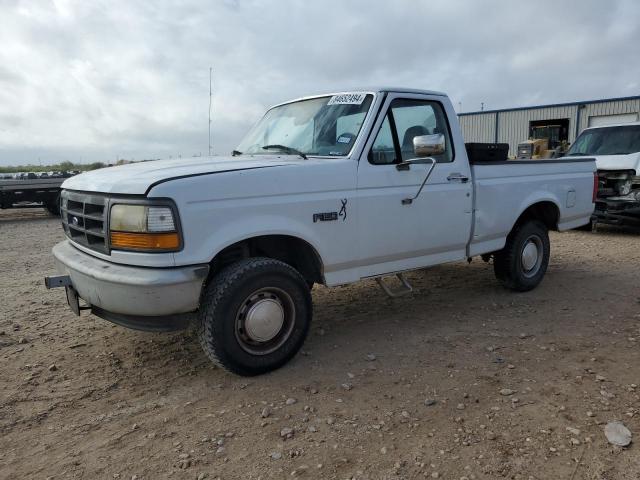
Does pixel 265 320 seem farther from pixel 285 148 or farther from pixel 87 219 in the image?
pixel 285 148

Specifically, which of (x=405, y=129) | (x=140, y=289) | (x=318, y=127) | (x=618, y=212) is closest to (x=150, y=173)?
(x=140, y=289)

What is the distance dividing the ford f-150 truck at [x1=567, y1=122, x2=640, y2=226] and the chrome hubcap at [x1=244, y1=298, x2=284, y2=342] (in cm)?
766

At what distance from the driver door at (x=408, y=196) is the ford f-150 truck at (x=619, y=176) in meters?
5.59

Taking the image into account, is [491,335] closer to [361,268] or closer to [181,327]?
[361,268]

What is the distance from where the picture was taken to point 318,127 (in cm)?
423

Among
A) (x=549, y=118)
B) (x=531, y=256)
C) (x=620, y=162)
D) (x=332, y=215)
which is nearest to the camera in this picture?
(x=332, y=215)

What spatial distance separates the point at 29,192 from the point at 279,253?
42.5 ft

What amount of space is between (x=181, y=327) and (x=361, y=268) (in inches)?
58.8

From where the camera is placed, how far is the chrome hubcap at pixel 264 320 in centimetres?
343

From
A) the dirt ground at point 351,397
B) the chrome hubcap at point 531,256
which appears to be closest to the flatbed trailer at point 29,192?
the dirt ground at point 351,397

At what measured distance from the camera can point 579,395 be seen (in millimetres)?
3223

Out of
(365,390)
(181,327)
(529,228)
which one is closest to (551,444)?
(365,390)

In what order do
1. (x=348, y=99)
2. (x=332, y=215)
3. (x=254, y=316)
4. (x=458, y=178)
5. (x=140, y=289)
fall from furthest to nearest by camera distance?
(x=458, y=178) → (x=348, y=99) → (x=332, y=215) → (x=254, y=316) → (x=140, y=289)

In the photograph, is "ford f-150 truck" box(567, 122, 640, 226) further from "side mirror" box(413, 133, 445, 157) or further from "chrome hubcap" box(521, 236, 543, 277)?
"side mirror" box(413, 133, 445, 157)
